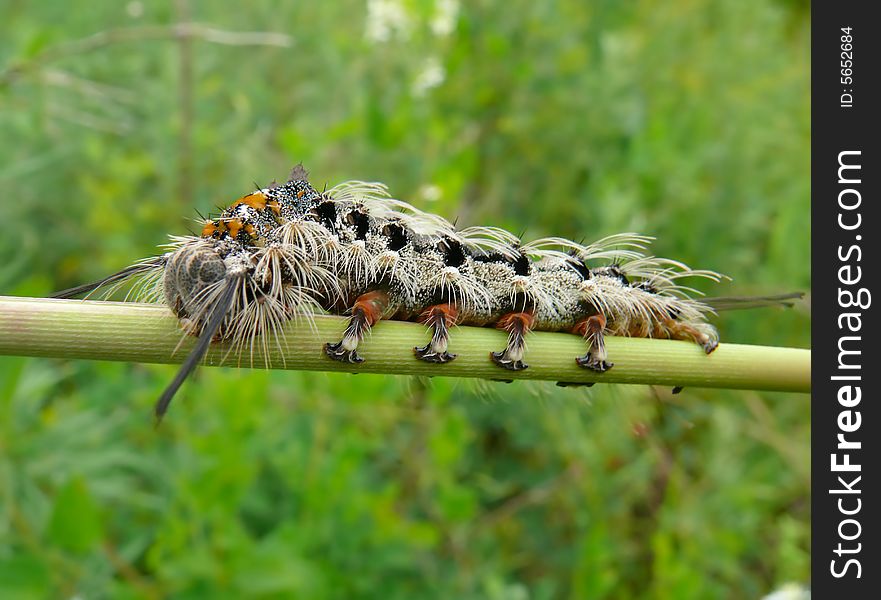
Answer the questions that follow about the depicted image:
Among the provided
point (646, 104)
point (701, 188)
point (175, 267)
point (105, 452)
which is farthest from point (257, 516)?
point (646, 104)

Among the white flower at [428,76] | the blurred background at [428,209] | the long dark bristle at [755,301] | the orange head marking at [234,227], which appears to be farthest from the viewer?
the white flower at [428,76]

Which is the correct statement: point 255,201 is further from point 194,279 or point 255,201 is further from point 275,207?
point 194,279

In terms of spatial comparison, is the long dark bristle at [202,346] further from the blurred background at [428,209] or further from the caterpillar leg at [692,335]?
the caterpillar leg at [692,335]

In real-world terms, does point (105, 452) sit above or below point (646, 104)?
below

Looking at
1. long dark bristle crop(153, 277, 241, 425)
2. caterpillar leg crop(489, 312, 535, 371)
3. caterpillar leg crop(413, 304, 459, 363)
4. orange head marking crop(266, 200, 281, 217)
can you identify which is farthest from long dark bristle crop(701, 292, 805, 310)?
long dark bristle crop(153, 277, 241, 425)

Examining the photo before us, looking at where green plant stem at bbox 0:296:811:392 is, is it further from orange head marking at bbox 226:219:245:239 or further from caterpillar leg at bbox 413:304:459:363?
orange head marking at bbox 226:219:245:239

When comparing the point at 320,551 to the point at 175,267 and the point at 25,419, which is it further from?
the point at 175,267

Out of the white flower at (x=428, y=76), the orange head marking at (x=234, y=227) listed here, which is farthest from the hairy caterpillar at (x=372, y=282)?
the white flower at (x=428, y=76)
